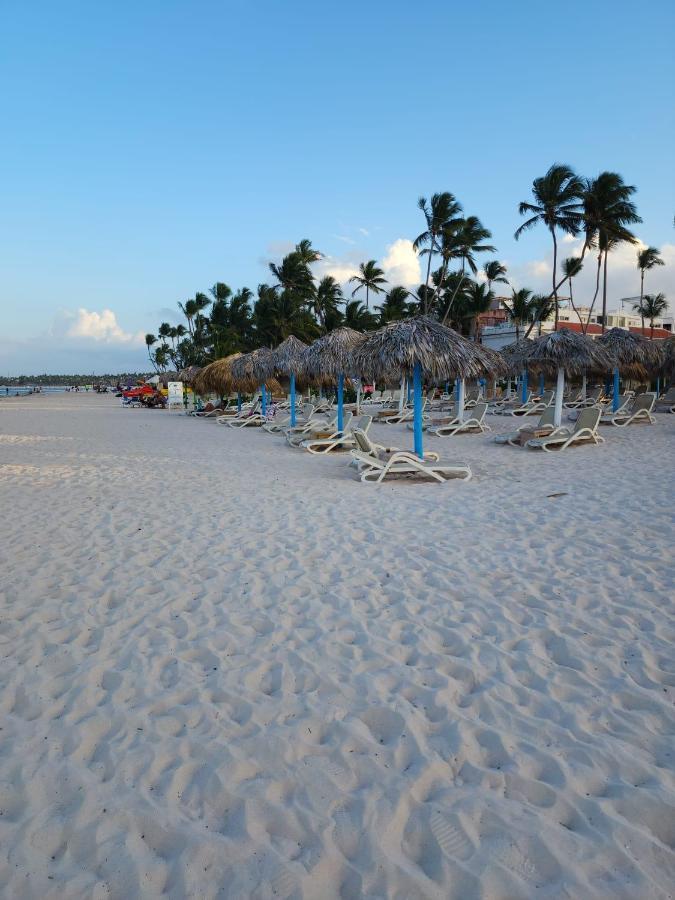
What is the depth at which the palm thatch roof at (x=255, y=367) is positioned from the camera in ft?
60.4

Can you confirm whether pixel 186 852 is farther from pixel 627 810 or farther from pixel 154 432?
pixel 154 432

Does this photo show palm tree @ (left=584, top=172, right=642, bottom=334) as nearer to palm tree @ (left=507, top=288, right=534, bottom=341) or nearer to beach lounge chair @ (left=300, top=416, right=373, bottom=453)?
palm tree @ (left=507, top=288, right=534, bottom=341)

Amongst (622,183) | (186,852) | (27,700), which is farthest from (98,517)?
(622,183)

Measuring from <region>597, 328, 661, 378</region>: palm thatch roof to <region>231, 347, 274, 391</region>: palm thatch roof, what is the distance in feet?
34.4

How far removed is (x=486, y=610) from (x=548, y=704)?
960 mm

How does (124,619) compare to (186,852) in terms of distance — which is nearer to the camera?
(186,852)

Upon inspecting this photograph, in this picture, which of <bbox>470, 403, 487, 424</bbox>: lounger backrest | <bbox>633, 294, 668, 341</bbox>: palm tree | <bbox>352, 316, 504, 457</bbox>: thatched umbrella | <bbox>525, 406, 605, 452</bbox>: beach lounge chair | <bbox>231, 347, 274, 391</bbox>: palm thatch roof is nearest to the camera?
<bbox>352, 316, 504, 457</bbox>: thatched umbrella

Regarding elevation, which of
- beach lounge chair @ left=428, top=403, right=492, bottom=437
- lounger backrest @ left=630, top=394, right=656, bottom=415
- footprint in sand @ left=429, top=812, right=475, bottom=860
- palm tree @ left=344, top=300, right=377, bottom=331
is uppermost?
palm tree @ left=344, top=300, right=377, bottom=331

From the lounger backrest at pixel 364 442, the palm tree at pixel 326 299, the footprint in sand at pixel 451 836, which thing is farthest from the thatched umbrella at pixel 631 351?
the palm tree at pixel 326 299

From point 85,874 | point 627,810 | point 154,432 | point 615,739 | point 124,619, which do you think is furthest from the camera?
point 154,432

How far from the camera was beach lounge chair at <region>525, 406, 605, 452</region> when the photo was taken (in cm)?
1115

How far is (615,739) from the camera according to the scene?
2.19 meters

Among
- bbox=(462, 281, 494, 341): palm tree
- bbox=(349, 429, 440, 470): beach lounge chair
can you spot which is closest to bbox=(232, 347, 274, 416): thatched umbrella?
bbox=(349, 429, 440, 470): beach lounge chair

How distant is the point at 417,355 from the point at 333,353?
4.80m
